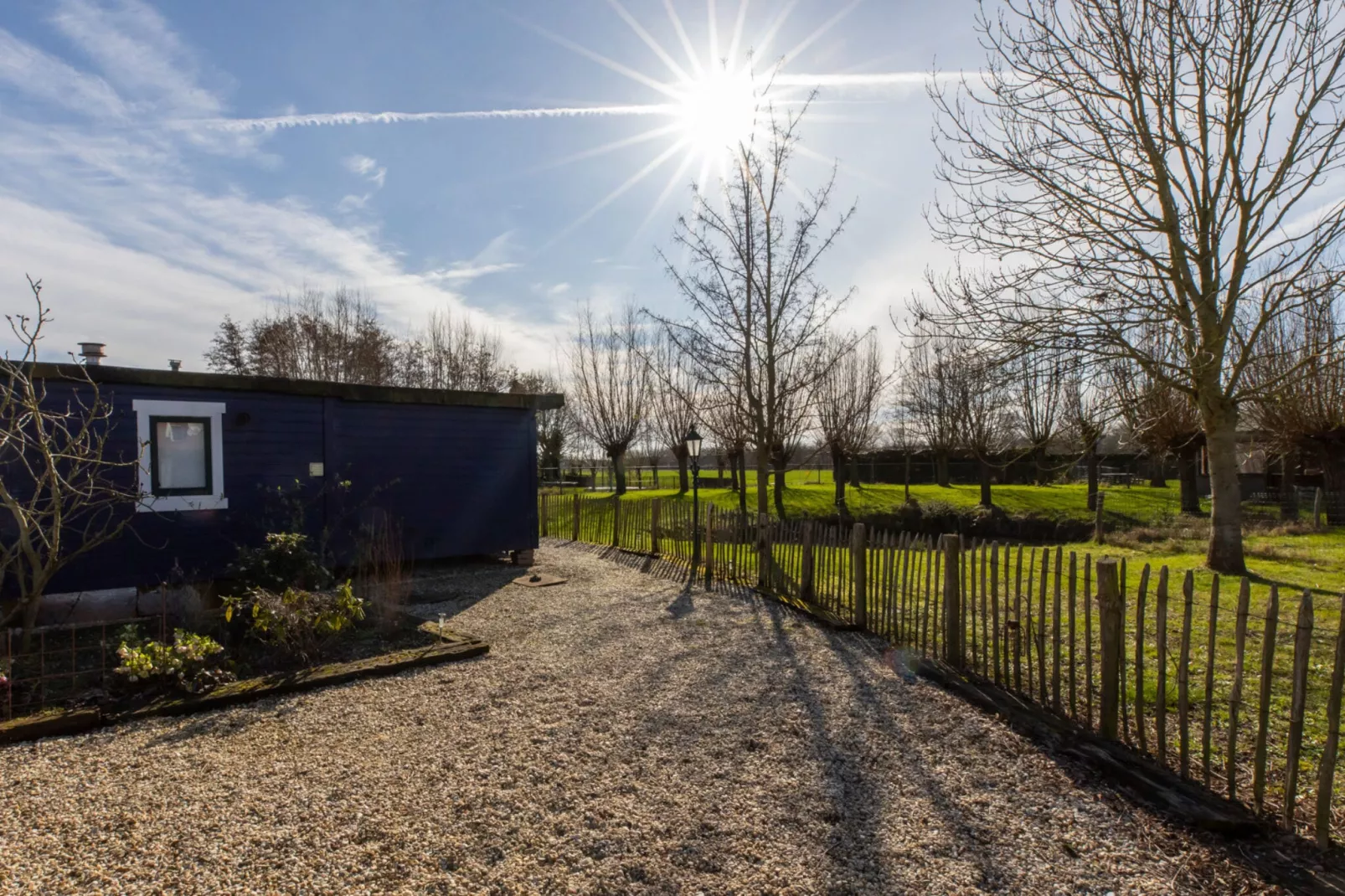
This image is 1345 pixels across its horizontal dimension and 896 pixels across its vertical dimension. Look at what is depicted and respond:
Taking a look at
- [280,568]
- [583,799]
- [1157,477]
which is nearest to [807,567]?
[583,799]

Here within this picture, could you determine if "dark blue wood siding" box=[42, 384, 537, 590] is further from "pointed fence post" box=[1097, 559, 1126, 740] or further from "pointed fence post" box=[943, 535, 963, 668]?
"pointed fence post" box=[1097, 559, 1126, 740]

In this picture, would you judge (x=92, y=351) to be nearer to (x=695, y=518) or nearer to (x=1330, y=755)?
(x=695, y=518)

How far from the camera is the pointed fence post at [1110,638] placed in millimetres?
4035

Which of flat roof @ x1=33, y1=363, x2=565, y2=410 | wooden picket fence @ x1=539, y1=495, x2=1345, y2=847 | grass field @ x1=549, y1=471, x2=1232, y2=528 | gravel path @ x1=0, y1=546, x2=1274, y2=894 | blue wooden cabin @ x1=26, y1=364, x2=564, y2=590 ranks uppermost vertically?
flat roof @ x1=33, y1=363, x2=565, y2=410

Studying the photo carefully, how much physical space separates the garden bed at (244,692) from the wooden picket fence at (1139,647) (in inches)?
150

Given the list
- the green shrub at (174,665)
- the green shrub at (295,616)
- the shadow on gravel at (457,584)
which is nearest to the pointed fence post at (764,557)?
the shadow on gravel at (457,584)

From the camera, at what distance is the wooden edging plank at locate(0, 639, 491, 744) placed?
4.38 meters

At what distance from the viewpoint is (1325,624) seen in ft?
21.7

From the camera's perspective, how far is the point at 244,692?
4.99 metres

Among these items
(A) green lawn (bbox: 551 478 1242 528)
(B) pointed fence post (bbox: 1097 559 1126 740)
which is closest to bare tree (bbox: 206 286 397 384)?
(A) green lawn (bbox: 551 478 1242 528)

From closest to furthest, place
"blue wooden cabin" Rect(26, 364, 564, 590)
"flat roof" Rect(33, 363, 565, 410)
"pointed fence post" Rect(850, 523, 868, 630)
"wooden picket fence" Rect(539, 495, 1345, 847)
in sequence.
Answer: "wooden picket fence" Rect(539, 495, 1345, 847)
"pointed fence post" Rect(850, 523, 868, 630)
"flat roof" Rect(33, 363, 565, 410)
"blue wooden cabin" Rect(26, 364, 564, 590)

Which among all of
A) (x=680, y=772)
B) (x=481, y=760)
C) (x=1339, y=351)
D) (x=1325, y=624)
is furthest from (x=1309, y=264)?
(x=481, y=760)

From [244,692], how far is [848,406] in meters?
21.9

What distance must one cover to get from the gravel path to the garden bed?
0.13m
